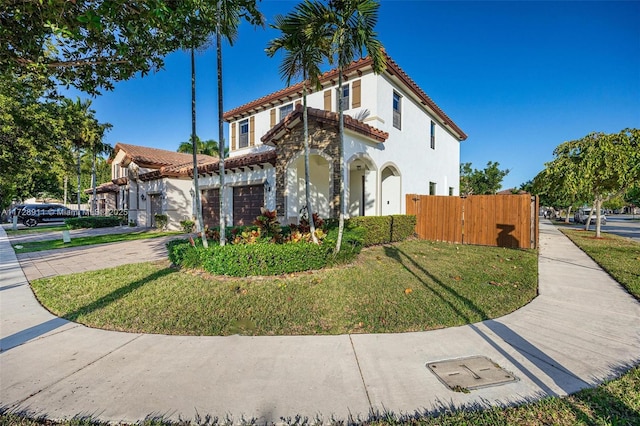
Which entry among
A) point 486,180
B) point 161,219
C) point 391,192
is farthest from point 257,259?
point 486,180

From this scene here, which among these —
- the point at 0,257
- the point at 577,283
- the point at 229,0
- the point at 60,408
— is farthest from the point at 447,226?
the point at 0,257

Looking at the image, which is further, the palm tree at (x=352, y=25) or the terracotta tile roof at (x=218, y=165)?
the terracotta tile roof at (x=218, y=165)

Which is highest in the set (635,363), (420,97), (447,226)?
(420,97)

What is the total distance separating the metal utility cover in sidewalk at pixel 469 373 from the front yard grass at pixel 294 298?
0.89 m

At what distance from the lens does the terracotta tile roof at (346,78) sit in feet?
36.2

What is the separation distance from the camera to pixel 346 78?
11.8m

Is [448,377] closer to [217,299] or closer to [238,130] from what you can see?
[217,299]

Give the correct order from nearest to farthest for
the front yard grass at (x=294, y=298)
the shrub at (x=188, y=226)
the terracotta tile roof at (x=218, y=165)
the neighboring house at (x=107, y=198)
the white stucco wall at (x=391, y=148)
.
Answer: the front yard grass at (x=294, y=298) < the white stucco wall at (x=391, y=148) < the terracotta tile roof at (x=218, y=165) < the shrub at (x=188, y=226) < the neighboring house at (x=107, y=198)

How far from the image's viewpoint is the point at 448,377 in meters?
2.85

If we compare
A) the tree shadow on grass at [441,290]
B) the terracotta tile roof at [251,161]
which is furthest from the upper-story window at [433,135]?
the tree shadow on grass at [441,290]

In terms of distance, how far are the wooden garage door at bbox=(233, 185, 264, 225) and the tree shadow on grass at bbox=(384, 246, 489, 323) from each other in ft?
23.4

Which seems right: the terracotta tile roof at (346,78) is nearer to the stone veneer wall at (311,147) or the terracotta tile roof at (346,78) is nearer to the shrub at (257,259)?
the stone veneer wall at (311,147)

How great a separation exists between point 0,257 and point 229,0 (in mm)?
12110

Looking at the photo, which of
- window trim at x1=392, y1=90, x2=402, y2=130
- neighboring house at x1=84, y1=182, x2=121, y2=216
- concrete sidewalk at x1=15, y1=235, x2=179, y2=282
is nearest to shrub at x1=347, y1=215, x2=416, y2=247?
window trim at x1=392, y1=90, x2=402, y2=130
